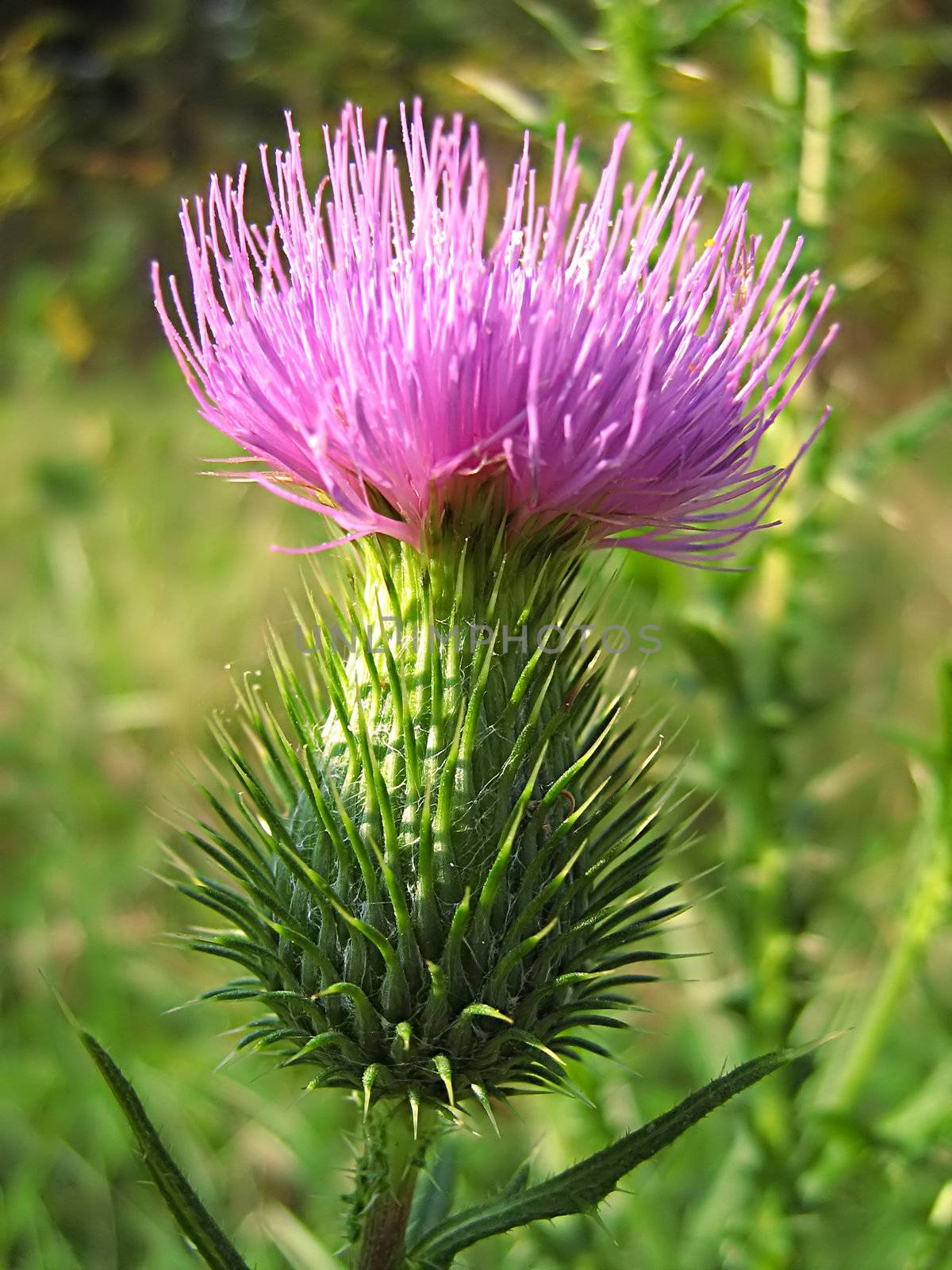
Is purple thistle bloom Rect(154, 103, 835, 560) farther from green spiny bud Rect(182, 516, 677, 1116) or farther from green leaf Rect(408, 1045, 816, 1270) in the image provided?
green leaf Rect(408, 1045, 816, 1270)

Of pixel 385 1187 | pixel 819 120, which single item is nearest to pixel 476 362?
pixel 385 1187

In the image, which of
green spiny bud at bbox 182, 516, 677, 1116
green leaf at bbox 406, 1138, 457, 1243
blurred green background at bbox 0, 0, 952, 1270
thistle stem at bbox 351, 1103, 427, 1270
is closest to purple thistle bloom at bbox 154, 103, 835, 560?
green spiny bud at bbox 182, 516, 677, 1116

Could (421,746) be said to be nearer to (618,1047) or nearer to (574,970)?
(574,970)

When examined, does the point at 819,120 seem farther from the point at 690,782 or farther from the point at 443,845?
the point at 443,845

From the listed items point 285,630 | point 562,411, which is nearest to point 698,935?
point 562,411

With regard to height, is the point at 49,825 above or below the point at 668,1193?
above

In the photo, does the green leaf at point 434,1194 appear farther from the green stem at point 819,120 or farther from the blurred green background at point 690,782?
the green stem at point 819,120

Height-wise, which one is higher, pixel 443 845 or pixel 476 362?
pixel 476 362

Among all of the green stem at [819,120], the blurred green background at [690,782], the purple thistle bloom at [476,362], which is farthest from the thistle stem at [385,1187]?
the green stem at [819,120]
